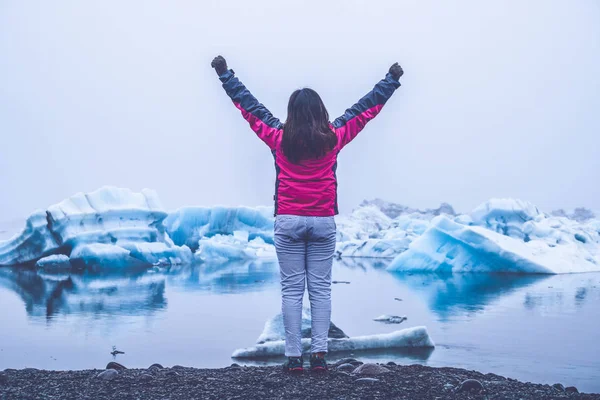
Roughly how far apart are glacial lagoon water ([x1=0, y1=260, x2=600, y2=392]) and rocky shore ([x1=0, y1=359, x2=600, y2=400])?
819 millimetres

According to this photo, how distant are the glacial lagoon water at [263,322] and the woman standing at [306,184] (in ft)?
3.70

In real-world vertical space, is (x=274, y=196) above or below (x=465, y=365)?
above

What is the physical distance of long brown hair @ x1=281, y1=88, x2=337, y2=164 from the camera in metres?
2.50

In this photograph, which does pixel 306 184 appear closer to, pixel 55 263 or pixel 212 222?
pixel 55 263

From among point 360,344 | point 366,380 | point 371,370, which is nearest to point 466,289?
point 360,344

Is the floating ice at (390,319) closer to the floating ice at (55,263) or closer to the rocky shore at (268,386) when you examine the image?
the rocky shore at (268,386)

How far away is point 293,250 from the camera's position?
259 cm

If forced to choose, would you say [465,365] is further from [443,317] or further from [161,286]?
[161,286]

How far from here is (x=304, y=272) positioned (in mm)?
2639

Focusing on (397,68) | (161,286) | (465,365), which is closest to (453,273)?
(161,286)

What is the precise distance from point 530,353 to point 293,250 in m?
2.11

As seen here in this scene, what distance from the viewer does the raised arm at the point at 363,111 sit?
8.62 ft

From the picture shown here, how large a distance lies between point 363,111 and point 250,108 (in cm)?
47

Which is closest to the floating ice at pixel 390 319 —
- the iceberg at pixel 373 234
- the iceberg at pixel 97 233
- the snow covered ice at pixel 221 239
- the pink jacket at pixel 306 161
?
the pink jacket at pixel 306 161
